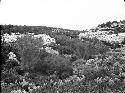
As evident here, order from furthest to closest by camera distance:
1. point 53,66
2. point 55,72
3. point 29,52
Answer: point 29,52 < point 53,66 < point 55,72

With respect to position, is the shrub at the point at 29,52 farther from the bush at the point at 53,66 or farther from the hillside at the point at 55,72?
the bush at the point at 53,66

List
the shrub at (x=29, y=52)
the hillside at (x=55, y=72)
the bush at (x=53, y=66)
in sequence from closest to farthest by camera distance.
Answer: the hillside at (x=55, y=72), the bush at (x=53, y=66), the shrub at (x=29, y=52)

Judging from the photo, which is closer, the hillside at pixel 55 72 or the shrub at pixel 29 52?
the hillside at pixel 55 72

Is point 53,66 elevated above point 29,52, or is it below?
below

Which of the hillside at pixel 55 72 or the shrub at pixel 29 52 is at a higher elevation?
the shrub at pixel 29 52

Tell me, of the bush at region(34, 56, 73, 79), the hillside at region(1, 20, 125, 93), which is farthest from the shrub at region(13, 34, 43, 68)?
the bush at region(34, 56, 73, 79)

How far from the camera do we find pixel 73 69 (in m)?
14.7

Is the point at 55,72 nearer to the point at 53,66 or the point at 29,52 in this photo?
the point at 53,66

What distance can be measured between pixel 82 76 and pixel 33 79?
2.22 m

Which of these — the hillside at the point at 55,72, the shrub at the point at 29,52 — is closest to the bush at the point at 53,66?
the hillside at the point at 55,72

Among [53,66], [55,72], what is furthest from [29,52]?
[55,72]

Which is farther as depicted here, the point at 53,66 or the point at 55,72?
the point at 53,66

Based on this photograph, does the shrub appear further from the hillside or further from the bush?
the bush

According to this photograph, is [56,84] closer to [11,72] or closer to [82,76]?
[82,76]
